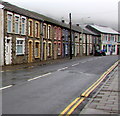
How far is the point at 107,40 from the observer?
240 ft

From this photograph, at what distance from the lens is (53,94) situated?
951 cm

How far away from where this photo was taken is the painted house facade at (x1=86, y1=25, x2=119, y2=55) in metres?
69.7

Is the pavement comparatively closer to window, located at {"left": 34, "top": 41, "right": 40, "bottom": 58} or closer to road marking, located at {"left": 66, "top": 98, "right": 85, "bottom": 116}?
road marking, located at {"left": 66, "top": 98, "right": 85, "bottom": 116}

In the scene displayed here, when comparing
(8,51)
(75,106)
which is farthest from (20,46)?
(75,106)

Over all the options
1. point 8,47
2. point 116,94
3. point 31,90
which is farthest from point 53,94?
point 8,47

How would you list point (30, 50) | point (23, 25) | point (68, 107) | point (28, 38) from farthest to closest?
point (30, 50)
point (28, 38)
point (23, 25)
point (68, 107)

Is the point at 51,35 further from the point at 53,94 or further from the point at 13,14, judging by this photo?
the point at 53,94

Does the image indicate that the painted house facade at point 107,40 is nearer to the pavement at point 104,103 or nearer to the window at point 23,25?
the window at point 23,25

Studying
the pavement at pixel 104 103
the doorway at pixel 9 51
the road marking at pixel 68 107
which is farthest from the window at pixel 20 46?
the road marking at pixel 68 107

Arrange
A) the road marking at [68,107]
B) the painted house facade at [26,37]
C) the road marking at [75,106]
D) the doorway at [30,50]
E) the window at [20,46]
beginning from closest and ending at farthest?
the road marking at [68,107]
the road marking at [75,106]
the painted house facade at [26,37]
the window at [20,46]
the doorway at [30,50]

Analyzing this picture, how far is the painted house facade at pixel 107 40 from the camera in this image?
6973 cm

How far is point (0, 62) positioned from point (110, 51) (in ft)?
186

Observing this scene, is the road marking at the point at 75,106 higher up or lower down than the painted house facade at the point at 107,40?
lower down

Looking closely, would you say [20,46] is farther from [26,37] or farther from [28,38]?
[28,38]
